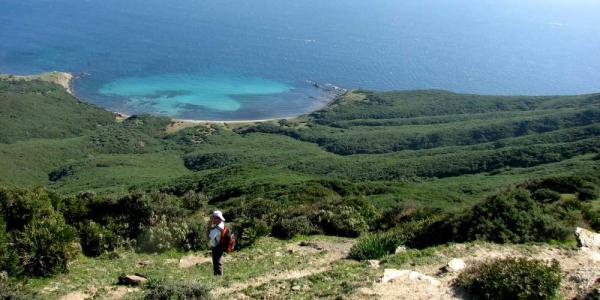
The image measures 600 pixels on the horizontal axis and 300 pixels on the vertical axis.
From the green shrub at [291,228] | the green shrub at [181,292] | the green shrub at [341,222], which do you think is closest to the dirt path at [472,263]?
the green shrub at [181,292]

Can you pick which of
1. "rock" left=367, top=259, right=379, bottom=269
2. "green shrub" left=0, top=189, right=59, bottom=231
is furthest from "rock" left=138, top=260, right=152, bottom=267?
"rock" left=367, top=259, right=379, bottom=269

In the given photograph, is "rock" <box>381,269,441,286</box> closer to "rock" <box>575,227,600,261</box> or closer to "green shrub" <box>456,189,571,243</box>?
"green shrub" <box>456,189,571,243</box>

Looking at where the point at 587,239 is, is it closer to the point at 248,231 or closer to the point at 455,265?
the point at 455,265

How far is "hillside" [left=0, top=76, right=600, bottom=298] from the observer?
15.8 meters

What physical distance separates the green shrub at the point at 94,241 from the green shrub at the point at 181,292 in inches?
296

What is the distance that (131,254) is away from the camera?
18.2m

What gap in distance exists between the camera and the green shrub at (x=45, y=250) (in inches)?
596

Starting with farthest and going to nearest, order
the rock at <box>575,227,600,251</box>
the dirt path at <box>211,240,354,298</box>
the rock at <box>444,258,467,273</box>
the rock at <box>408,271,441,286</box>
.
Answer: the rock at <box>575,227,600,251</box>, the dirt path at <box>211,240,354,298</box>, the rock at <box>444,258,467,273</box>, the rock at <box>408,271,441,286</box>

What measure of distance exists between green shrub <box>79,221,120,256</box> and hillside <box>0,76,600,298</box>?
6 cm

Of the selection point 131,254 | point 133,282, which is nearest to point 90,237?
point 131,254

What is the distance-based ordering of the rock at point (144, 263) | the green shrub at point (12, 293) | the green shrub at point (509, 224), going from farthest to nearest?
the rock at point (144, 263) → the green shrub at point (509, 224) → the green shrub at point (12, 293)

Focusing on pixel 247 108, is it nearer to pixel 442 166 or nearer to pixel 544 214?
pixel 442 166

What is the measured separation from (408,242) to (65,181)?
81.2 metres

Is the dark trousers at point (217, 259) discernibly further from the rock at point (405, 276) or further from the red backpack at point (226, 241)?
the rock at point (405, 276)
